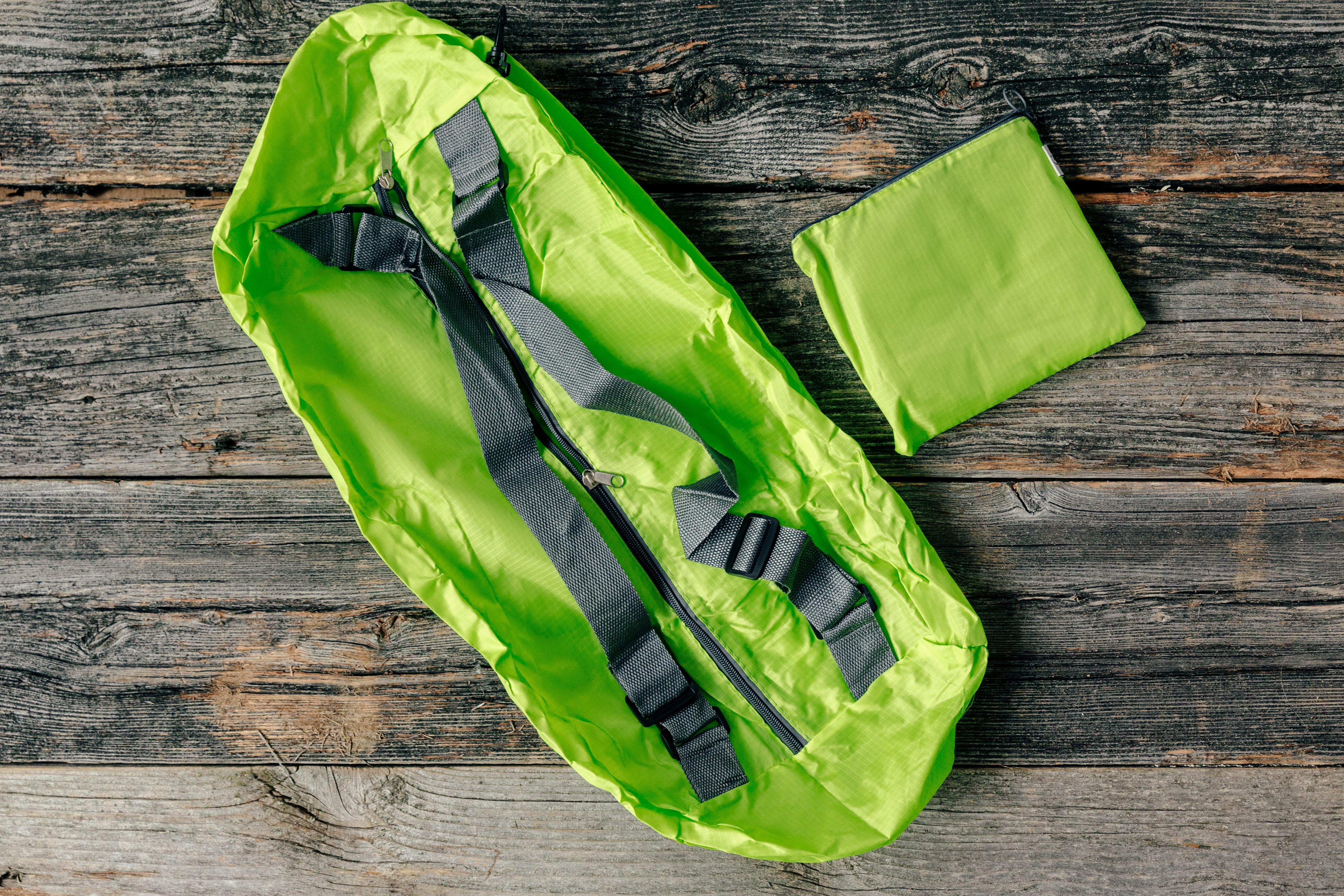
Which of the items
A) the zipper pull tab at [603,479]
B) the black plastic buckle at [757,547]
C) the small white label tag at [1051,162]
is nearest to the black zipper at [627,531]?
the zipper pull tab at [603,479]

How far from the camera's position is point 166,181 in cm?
96

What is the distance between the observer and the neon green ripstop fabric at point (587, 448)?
0.83 meters

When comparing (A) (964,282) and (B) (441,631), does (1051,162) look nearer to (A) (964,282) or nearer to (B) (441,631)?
(A) (964,282)

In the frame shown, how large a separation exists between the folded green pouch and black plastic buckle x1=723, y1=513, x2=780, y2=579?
0.65ft

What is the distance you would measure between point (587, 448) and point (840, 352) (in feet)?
1.20

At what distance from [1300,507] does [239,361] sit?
4.85 feet

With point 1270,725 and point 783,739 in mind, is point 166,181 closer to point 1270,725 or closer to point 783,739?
point 783,739

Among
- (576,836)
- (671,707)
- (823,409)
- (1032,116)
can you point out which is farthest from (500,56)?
(576,836)

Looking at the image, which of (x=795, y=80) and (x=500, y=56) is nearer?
(x=500, y=56)

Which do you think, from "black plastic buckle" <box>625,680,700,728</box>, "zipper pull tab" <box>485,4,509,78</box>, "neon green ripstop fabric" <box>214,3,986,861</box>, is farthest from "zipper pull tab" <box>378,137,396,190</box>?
"black plastic buckle" <box>625,680,700,728</box>

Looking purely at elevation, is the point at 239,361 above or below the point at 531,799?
above

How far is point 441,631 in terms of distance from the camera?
99 cm

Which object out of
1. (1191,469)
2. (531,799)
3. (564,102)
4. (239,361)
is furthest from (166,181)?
(1191,469)

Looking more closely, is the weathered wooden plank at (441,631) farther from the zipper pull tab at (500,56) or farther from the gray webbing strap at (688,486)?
the zipper pull tab at (500,56)
